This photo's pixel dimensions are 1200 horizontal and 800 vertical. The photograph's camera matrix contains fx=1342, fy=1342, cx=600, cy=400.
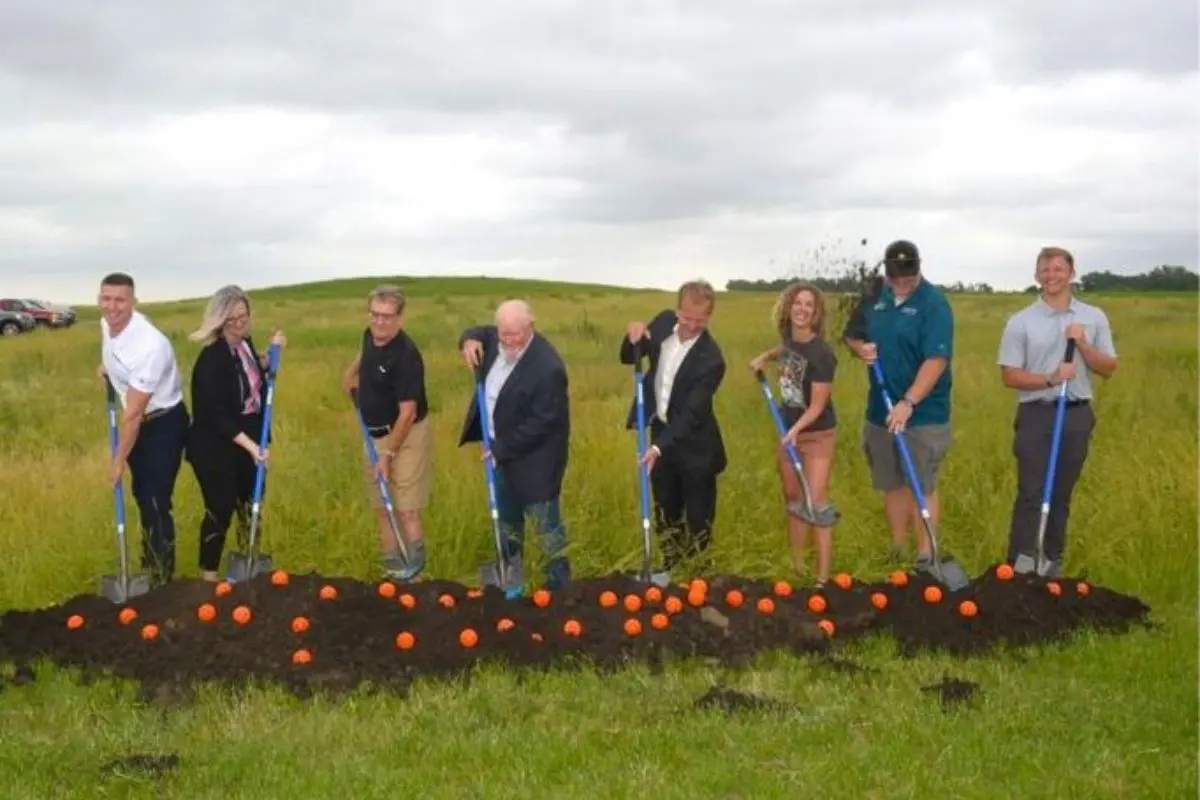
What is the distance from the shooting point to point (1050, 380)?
7.49 metres

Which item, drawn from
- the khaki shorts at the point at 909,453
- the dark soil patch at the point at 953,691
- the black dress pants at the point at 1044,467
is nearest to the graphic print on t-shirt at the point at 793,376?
the khaki shorts at the point at 909,453

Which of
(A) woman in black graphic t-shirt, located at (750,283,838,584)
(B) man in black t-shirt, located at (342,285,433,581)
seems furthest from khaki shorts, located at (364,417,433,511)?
(A) woman in black graphic t-shirt, located at (750,283,838,584)

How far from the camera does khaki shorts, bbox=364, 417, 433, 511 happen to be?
7766mm

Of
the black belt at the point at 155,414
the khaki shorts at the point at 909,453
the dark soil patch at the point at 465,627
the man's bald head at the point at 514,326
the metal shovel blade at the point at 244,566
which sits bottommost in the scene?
the dark soil patch at the point at 465,627

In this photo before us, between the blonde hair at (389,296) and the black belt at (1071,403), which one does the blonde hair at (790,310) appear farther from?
the blonde hair at (389,296)

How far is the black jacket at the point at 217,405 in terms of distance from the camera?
733 centimetres

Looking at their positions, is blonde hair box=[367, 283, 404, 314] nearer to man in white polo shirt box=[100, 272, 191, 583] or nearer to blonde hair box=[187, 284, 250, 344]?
blonde hair box=[187, 284, 250, 344]

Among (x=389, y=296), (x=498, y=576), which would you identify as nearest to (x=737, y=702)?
(x=498, y=576)

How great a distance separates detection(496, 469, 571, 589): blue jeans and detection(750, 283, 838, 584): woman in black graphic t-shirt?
136 centimetres

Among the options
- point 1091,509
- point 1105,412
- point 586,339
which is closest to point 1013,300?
point 586,339

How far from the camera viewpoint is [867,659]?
6484 mm

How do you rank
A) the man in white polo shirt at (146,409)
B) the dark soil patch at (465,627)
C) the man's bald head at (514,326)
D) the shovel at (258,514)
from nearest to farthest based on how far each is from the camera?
the dark soil patch at (465,627) → the man in white polo shirt at (146,409) → the man's bald head at (514,326) → the shovel at (258,514)

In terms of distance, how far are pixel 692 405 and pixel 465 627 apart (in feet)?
5.83

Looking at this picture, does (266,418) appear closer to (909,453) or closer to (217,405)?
(217,405)
